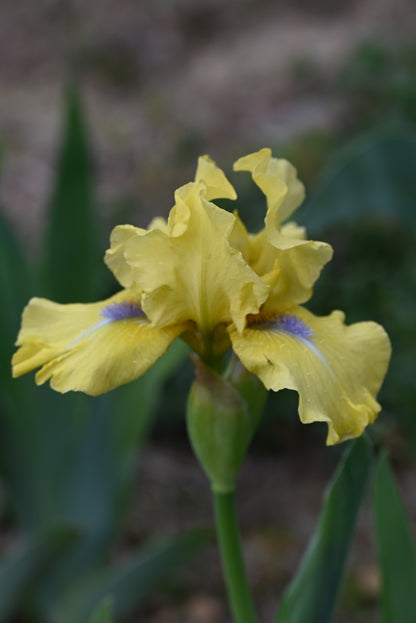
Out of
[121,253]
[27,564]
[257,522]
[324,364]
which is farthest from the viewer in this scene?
[257,522]

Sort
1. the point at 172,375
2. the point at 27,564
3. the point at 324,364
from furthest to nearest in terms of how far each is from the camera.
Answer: the point at 172,375 < the point at 27,564 < the point at 324,364

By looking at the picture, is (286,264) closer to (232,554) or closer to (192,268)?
(192,268)

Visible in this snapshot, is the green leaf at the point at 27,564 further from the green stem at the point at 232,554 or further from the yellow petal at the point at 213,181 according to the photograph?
the yellow petal at the point at 213,181

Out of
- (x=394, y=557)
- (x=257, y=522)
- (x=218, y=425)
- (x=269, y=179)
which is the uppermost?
(x=269, y=179)

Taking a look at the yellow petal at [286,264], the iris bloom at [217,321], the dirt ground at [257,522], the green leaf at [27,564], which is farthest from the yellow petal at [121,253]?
the dirt ground at [257,522]

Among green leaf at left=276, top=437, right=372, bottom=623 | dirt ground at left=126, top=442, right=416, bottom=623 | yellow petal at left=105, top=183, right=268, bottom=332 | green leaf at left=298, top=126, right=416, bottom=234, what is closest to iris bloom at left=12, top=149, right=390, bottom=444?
yellow petal at left=105, top=183, right=268, bottom=332

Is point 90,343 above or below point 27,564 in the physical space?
above

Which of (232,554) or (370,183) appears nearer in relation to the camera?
(232,554)

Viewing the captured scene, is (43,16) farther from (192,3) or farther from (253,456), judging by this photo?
(253,456)

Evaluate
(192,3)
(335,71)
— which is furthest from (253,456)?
(192,3)

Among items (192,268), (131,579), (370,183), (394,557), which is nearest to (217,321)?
(192,268)
